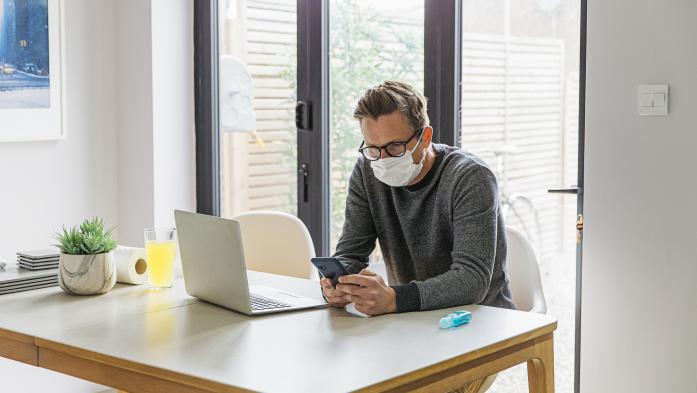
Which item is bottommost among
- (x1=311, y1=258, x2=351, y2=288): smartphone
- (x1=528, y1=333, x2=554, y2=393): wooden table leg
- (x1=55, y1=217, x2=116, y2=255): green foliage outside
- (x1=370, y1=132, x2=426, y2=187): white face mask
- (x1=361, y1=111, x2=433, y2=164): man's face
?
(x1=528, y1=333, x2=554, y2=393): wooden table leg

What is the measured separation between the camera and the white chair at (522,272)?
2574mm

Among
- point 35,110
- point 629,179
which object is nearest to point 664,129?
point 629,179

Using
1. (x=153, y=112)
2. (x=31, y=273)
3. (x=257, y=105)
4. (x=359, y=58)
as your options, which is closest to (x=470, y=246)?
(x=31, y=273)

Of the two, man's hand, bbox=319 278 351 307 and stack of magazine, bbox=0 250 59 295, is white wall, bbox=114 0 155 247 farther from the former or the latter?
man's hand, bbox=319 278 351 307

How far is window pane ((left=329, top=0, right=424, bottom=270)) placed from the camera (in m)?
3.29

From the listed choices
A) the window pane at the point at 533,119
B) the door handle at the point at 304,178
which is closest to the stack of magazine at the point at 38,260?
the door handle at the point at 304,178

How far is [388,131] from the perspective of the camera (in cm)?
236

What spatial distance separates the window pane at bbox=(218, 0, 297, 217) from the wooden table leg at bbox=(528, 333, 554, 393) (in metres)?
1.87

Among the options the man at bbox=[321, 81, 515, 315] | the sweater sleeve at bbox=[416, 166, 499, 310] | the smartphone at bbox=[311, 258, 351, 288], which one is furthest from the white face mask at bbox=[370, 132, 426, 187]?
the smartphone at bbox=[311, 258, 351, 288]

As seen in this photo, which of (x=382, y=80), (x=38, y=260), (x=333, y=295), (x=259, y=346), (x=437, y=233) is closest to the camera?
(x=259, y=346)

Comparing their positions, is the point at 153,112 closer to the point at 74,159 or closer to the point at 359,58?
the point at 74,159

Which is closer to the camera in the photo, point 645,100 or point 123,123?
point 645,100

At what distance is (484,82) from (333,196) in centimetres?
85

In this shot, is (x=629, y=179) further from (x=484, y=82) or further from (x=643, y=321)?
(x=484, y=82)
